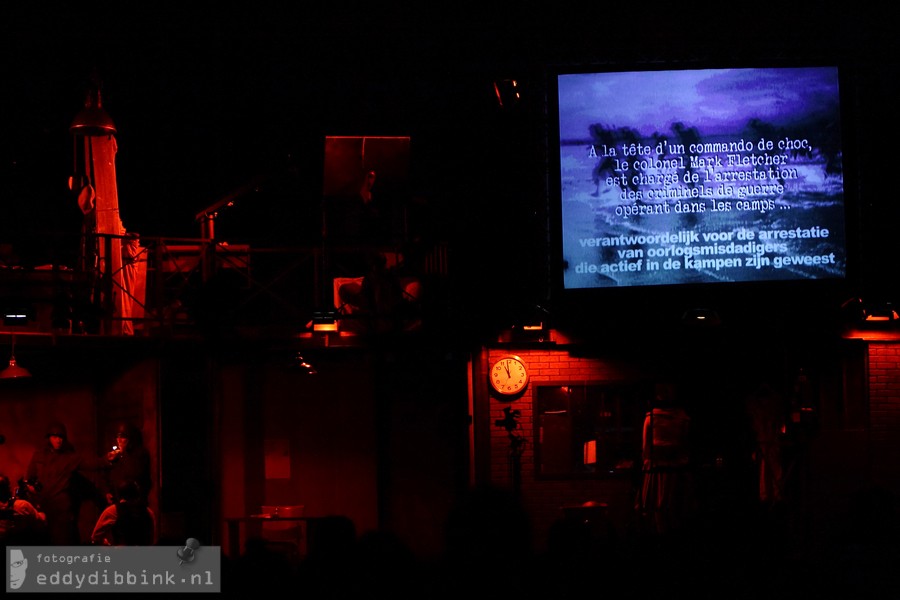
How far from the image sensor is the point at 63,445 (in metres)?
12.5

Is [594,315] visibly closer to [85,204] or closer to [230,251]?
[230,251]

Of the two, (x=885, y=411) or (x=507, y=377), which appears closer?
(x=885, y=411)

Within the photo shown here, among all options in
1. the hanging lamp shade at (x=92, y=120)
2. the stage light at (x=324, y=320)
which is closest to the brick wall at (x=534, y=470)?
the stage light at (x=324, y=320)

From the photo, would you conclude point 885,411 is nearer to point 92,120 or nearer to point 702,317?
point 702,317

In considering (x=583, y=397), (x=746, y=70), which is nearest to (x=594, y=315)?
(x=583, y=397)

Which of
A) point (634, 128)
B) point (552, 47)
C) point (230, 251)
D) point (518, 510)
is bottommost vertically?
point (518, 510)

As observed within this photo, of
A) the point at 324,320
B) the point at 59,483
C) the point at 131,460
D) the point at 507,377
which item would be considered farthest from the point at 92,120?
the point at 507,377

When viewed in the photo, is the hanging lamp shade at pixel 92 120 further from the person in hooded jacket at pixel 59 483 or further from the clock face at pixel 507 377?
the clock face at pixel 507 377

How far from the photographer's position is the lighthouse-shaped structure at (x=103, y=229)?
1154 cm

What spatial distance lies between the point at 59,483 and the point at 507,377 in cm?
501

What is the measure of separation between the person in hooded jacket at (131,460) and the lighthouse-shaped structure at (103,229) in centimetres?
111

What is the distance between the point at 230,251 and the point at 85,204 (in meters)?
1.61

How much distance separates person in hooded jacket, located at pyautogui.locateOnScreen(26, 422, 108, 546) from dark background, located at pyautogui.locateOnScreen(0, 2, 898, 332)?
2.61 metres

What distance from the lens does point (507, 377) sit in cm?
1315
